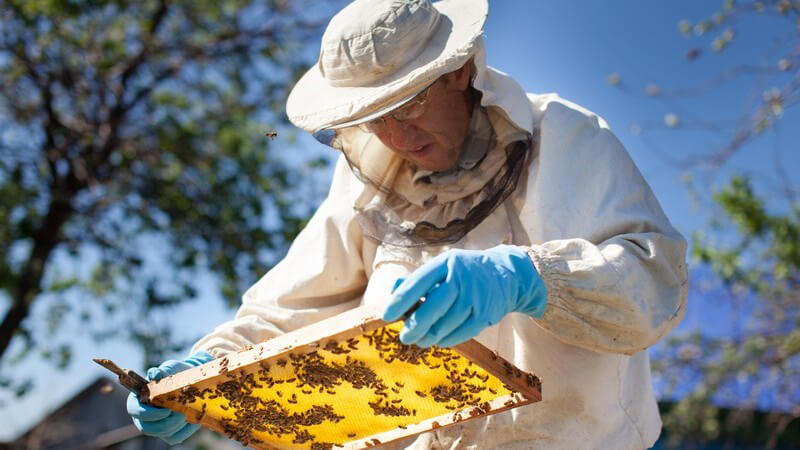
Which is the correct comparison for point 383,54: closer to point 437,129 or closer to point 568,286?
point 437,129

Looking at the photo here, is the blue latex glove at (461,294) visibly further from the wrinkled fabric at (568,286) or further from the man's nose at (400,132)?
the man's nose at (400,132)

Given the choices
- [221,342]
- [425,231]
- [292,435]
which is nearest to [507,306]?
[425,231]

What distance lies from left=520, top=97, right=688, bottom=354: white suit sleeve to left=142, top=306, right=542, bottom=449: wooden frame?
259 millimetres

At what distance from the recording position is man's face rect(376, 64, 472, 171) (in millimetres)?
2623

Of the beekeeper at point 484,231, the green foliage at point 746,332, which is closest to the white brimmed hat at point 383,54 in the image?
the beekeeper at point 484,231

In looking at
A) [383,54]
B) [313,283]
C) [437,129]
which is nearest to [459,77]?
[437,129]

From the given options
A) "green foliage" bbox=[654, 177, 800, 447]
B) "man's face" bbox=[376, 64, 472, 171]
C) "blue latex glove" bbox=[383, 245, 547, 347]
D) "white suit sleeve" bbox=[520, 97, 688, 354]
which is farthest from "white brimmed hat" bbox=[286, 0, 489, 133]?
"green foliage" bbox=[654, 177, 800, 447]

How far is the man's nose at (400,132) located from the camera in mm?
2611

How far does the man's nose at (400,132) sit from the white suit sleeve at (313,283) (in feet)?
1.34

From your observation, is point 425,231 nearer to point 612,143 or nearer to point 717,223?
point 612,143

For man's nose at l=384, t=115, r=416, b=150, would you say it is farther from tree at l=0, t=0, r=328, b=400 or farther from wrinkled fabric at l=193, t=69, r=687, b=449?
tree at l=0, t=0, r=328, b=400

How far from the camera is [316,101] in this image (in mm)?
2621

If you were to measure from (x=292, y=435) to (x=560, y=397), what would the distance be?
2.60 ft

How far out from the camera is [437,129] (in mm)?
2650
